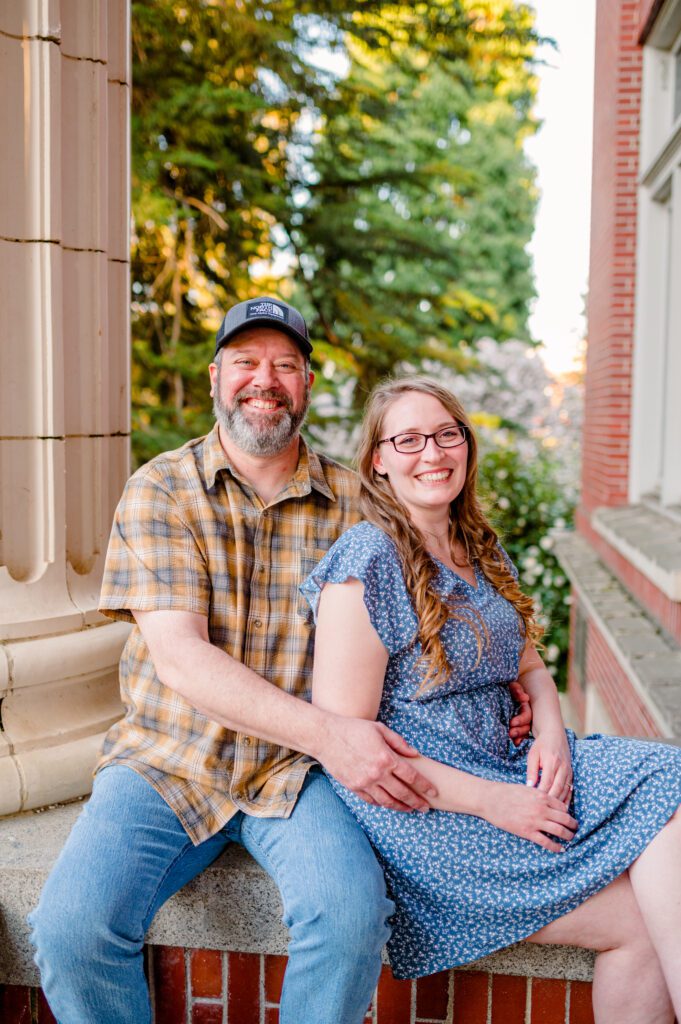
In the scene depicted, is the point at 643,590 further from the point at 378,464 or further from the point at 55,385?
the point at 55,385

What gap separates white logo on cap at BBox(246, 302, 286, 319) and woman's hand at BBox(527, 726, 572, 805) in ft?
3.82

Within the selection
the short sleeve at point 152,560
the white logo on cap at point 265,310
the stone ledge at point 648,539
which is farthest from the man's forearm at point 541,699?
the stone ledge at point 648,539

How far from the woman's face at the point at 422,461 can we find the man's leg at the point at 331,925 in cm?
76

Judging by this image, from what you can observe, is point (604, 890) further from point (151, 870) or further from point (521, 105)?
point (521, 105)

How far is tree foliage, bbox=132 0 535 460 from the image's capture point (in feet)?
27.5

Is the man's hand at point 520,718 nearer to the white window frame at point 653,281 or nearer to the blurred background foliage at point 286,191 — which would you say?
the white window frame at point 653,281

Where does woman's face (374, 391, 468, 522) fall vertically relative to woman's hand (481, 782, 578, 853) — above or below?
above

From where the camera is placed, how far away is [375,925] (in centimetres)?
192

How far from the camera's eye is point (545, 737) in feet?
Result: 7.36

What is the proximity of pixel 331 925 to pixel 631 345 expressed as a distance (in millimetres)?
6493

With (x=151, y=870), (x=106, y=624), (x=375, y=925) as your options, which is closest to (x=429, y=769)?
(x=375, y=925)

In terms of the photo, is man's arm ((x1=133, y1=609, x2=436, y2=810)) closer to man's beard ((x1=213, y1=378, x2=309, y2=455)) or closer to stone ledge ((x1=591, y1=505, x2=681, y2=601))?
man's beard ((x1=213, y1=378, x2=309, y2=455))

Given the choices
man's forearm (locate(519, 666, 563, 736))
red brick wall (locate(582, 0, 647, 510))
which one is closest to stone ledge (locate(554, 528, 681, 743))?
man's forearm (locate(519, 666, 563, 736))

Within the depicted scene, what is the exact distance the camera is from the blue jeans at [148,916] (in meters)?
1.89
